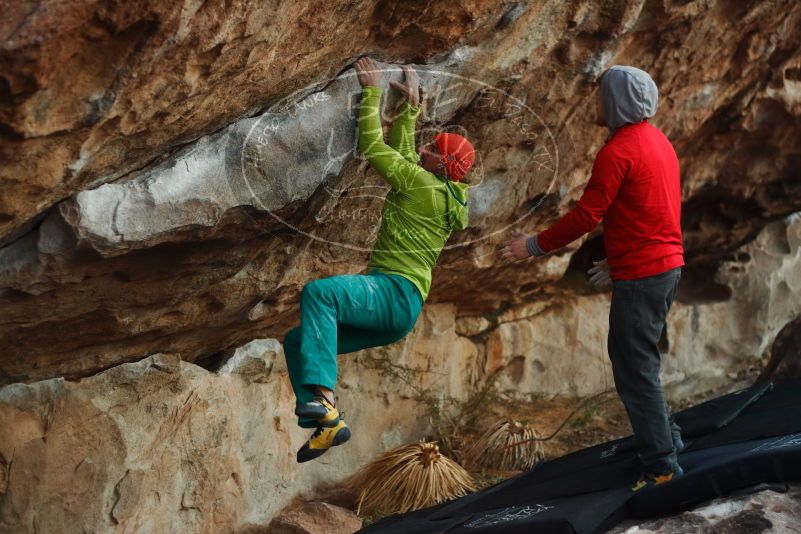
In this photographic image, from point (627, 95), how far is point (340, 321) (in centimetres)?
149

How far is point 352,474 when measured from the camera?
Answer: 21.3 ft

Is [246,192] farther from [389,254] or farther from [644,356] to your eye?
[644,356]

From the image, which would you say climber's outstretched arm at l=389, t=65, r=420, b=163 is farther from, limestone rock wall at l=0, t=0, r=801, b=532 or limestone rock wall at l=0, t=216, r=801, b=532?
limestone rock wall at l=0, t=216, r=801, b=532

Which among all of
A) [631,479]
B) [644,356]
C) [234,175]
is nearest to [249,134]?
[234,175]

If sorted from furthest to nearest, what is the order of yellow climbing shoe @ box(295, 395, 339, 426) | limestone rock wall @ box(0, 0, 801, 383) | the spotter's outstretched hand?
1. the spotter's outstretched hand
2. yellow climbing shoe @ box(295, 395, 339, 426)
3. limestone rock wall @ box(0, 0, 801, 383)

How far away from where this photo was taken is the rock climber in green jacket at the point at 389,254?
4246mm

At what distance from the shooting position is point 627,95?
14.7ft

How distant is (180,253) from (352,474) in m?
2.31

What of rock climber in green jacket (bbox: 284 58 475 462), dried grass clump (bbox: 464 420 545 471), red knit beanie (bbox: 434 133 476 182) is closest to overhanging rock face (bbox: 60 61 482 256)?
rock climber in green jacket (bbox: 284 58 475 462)

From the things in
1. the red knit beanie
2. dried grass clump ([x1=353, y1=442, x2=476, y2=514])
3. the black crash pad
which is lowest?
the black crash pad

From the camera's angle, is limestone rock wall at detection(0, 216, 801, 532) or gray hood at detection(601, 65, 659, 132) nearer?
gray hood at detection(601, 65, 659, 132)

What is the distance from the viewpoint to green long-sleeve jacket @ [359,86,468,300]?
450cm

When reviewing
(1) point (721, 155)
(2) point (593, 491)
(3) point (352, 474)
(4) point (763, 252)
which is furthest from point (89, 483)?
(4) point (763, 252)

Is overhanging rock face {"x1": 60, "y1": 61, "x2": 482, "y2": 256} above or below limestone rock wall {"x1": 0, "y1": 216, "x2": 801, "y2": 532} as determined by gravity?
above
